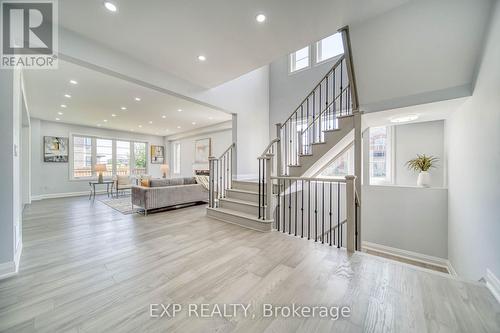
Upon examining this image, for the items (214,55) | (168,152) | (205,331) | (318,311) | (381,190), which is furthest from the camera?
(168,152)

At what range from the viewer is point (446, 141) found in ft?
12.9

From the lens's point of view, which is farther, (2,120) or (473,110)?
(473,110)

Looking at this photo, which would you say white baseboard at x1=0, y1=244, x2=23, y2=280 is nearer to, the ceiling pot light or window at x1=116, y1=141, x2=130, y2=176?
the ceiling pot light

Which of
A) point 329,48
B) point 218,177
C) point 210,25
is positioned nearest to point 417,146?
point 329,48

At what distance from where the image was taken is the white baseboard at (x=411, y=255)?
3.74m

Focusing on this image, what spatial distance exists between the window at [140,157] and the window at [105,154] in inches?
39.7

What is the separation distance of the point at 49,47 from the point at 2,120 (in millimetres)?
1153

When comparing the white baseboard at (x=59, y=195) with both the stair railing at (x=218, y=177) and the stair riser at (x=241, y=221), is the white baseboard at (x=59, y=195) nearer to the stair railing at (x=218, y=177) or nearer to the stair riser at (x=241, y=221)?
the stair railing at (x=218, y=177)

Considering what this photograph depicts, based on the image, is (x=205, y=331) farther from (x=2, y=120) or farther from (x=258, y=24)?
(x=258, y=24)

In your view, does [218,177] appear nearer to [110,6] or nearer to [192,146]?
[110,6]

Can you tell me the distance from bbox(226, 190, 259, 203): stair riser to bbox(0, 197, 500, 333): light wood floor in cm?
106

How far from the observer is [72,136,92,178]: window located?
7673 millimetres

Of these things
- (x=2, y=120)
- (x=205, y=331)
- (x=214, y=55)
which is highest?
(x=214, y=55)

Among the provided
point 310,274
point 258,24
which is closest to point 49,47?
point 258,24
